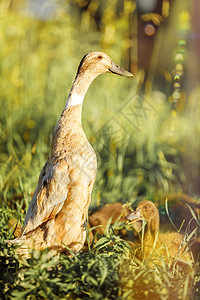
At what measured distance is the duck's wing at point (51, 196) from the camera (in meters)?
2.35

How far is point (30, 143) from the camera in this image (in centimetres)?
410

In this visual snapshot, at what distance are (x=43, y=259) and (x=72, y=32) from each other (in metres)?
4.12

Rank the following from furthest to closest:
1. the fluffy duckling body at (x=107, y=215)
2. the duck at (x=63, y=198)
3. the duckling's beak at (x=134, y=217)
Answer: the fluffy duckling body at (x=107, y=215)
the duckling's beak at (x=134, y=217)
the duck at (x=63, y=198)

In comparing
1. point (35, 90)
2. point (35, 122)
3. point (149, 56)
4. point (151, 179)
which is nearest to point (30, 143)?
point (35, 122)

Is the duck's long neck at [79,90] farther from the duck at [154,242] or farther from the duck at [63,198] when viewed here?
the duck at [154,242]

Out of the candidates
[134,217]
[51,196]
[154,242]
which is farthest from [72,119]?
[154,242]

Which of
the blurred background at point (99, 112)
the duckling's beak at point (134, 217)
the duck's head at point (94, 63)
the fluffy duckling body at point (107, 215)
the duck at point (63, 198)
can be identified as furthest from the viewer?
the blurred background at point (99, 112)

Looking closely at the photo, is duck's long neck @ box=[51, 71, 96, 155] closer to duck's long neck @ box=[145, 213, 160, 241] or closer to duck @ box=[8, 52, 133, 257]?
duck @ box=[8, 52, 133, 257]

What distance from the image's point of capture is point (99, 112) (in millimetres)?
4617

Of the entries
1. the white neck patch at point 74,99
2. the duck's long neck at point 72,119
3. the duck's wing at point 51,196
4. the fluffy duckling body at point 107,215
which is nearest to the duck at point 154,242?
the fluffy duckling body at point 107,215

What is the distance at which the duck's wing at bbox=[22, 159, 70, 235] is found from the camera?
235 cm

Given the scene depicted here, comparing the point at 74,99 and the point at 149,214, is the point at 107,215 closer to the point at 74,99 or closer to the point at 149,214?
the point at 149,214

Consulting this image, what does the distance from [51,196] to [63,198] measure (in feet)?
0.24

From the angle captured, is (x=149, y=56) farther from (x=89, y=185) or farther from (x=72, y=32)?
(x=89, y=185)
